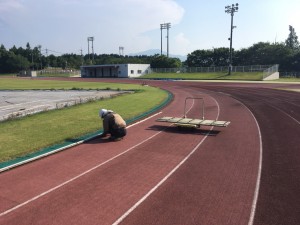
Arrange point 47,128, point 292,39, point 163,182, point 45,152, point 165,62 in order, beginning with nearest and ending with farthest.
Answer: point 163,182 → point 45,152 → point 47,128 → point 165,62 → point 292,39

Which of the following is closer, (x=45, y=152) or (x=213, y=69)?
(x=45, y=152)

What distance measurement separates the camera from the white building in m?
85.8

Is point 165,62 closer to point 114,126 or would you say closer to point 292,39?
point 292,39

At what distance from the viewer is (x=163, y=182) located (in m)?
8.34

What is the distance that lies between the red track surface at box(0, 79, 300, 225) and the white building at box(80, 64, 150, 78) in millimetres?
73440

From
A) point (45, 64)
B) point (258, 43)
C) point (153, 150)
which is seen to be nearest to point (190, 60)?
point (258, 43)

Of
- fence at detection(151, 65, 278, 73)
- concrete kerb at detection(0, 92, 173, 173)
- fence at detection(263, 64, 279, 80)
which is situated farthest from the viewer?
fence at detection(151, 65, 278, 73)

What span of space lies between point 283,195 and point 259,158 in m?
2.98

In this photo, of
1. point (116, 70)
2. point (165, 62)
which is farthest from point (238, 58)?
point (116, 70)

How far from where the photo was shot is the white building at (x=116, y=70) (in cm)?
8581

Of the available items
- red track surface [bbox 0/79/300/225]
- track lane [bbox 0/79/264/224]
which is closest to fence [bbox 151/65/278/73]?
red track surface [bbox 0/79/300/225]

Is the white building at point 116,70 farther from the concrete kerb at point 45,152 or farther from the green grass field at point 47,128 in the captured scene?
the concrete kerb at point 45,152

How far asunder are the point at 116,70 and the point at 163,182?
83.8 meters

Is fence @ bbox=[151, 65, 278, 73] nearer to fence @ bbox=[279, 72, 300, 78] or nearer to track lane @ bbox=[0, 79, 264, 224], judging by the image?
fence @ bbox=[279, 72, 300, 78]
